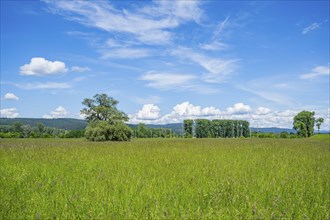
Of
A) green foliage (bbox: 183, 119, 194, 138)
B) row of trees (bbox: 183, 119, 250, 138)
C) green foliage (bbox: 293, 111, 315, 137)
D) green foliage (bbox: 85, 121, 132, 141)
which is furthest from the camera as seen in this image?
row of trees (bbox: 183, 119, 250, 138)

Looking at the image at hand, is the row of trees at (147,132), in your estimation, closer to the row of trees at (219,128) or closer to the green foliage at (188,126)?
the green foliage at (188,126)

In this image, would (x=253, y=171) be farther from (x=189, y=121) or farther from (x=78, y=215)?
(x=189, y=121)

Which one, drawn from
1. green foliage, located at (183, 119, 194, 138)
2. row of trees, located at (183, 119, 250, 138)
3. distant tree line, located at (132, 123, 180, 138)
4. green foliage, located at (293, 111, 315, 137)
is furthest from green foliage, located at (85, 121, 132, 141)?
row of trees, located at (183, 119, 250, 138)

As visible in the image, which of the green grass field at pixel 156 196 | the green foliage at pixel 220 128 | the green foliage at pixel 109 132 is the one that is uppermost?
Result: the green foliage at pixel 220 128

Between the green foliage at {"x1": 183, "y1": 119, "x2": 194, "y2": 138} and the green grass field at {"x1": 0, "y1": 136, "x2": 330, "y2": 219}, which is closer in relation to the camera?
the green grass field at {"x1": 0, "y1": 136, "x2": 330, "y2": 219}

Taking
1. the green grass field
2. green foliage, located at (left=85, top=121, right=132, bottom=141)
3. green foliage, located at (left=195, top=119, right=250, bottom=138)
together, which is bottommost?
the green grass field

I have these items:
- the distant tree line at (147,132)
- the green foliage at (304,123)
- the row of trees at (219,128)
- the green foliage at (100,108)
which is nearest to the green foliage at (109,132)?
the green foliage at (100,108)

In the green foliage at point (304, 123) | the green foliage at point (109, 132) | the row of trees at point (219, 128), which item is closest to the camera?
the green foliage at point (109, 132)

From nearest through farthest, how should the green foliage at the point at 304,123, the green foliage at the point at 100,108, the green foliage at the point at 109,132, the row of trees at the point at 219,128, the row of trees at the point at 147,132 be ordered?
the green foliage at the point at 109,132 → the green foliage at the point at 100,108 → the green foliage at the point at 304,123 → the row of trees at the point at 147,132 → the row of trees at the point at 219,128

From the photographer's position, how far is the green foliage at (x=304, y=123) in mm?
104000

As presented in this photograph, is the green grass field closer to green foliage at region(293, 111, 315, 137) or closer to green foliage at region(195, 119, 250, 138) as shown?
green foliage at region(293, 111, 315, 137)

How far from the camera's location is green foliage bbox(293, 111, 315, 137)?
4094 inches

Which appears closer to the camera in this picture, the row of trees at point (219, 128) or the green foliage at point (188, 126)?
the green foliage at point (188, 126)

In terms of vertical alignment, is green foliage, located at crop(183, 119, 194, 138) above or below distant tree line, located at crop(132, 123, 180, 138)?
above
